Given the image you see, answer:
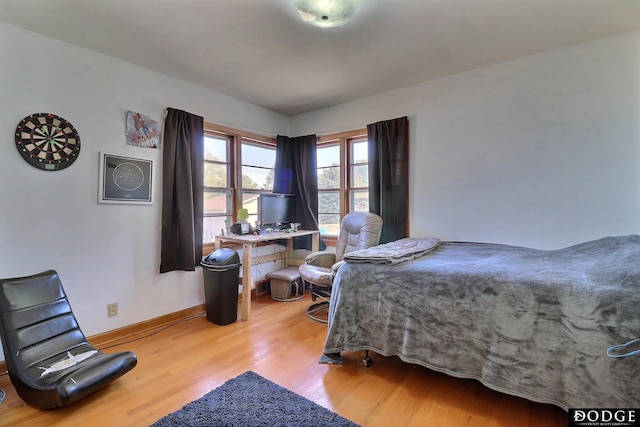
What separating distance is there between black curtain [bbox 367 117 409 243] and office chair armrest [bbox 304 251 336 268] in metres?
0.63

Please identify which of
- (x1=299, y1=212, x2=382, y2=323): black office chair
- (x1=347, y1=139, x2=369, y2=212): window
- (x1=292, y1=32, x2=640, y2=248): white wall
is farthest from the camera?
(x1=347, y1=139, x2=369, y2=212): window

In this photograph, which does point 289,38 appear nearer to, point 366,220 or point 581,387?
point 366,220

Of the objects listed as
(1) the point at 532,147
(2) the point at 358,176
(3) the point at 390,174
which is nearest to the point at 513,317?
(1) the point at 532,147

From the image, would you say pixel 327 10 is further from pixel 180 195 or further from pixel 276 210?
pixel 276 210

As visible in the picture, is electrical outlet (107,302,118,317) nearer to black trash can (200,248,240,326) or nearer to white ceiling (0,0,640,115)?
black trash can (200,248,240,326)

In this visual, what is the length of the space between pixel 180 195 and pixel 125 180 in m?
0.48

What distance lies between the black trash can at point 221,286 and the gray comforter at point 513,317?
1251 millimetres

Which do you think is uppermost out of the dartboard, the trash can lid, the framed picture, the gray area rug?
the dartboard

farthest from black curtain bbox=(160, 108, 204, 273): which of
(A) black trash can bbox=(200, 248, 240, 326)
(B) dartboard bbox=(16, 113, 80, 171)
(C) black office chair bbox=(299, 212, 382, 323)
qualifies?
(C) black office chair bbox=(299, 212, 382, 323)

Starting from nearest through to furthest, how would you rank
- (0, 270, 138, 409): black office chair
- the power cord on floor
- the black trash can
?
(0, 270, 138, 409): black office chair → the power cord on floor → the black trash can

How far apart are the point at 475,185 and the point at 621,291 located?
5.73 ft

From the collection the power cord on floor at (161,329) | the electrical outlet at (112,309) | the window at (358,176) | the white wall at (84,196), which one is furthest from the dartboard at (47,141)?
the window at (358,176)

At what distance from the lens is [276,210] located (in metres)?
3.84

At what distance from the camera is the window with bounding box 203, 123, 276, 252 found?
136 inches
